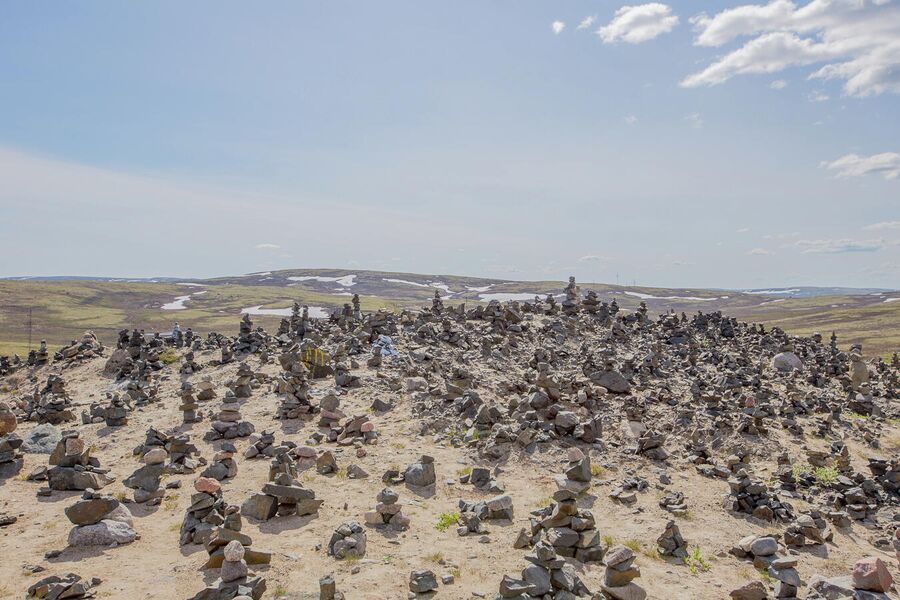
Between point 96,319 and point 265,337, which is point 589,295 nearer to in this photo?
point 265,337

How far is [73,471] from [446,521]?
51.9 feet

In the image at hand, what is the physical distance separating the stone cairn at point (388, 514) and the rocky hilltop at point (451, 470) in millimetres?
72

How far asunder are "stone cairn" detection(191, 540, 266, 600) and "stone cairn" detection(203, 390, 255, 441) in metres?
14.7

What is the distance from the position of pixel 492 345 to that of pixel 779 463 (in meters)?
19.8

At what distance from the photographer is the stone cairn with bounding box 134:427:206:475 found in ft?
76.5

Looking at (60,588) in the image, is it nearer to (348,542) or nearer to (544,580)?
(348,542)

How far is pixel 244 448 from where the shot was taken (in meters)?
26.2

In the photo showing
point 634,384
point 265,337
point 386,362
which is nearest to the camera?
point 634,384

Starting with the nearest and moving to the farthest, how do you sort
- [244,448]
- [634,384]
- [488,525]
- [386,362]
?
[488,525] < [244,448] < [634,384] < [386,362]

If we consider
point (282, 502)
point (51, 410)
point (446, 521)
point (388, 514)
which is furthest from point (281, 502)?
point (51, 410)

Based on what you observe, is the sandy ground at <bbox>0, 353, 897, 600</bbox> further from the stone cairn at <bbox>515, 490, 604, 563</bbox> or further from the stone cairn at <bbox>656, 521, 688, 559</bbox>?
the stone cairn at <bbox>515, 490, 604, 563</bbox>

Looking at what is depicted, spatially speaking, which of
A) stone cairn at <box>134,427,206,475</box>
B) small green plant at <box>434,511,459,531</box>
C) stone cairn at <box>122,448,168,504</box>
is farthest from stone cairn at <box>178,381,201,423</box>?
small green plant at <box>434,511,459,531</box>

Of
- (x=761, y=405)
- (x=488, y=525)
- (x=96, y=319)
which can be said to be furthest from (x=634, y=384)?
(x=96, y=319)

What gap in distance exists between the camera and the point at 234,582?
535 inches
